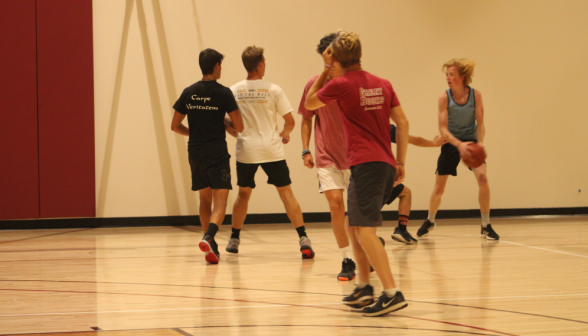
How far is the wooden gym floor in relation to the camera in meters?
3.03

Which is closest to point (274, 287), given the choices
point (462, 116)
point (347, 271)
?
point (347, 271)

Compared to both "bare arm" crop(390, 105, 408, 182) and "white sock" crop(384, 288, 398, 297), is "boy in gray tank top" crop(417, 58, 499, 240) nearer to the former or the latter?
"bare arm" crop(390, 105, 408, 182)

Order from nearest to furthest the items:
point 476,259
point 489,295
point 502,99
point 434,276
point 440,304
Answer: point 440,304
point 489,295
point 434,276
point 476,259
point 502,99

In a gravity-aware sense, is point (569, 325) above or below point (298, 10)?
below

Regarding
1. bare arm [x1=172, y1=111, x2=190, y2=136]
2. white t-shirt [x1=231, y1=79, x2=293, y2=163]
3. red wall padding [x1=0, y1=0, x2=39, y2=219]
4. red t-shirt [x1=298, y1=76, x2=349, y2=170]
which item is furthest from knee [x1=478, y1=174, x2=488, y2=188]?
red wall padding [x1=0, y1=0, x2=39, y2=219]

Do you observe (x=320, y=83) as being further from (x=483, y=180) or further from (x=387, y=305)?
(x=483, y=180)

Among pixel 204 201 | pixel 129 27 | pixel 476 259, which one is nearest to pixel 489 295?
pixel 476 259

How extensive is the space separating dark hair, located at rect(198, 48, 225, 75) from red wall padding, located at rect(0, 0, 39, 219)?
3.52m

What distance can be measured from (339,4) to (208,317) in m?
6.18

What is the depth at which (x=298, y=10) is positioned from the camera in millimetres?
8328

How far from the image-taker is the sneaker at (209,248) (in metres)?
4.91

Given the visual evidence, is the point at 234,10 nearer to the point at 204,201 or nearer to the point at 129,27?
the point at 129,27

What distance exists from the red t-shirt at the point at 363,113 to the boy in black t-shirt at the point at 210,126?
194 cm

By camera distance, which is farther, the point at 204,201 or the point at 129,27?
the point at 129,27
